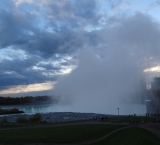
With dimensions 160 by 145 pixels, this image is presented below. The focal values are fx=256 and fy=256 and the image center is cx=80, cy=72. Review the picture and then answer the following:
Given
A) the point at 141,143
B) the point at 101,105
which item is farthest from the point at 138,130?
the point at 101,105

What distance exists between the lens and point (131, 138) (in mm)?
38156

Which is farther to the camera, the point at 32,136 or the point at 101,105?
the point at 101,105

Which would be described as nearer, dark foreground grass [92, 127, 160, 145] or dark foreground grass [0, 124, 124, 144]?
dark foreground grass [0, 124, 124, 144]

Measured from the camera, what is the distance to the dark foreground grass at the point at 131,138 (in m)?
35.9

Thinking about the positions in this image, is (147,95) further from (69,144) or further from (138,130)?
(69,144)

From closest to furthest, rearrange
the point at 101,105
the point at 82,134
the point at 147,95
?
the point at 82,134 → the point at 101,105 → the point at 147,95

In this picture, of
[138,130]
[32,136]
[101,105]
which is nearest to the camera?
[32,136]

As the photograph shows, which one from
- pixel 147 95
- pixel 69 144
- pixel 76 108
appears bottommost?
pixel 69 144

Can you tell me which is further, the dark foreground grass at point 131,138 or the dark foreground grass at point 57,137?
the dark foreground grass at point 131,138

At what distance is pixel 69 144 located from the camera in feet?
112

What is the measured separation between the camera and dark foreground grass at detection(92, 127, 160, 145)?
3594cm

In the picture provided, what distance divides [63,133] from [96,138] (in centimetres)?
522

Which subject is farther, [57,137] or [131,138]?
[131,138]

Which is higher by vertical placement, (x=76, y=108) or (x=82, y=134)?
(x=76, y=108)
